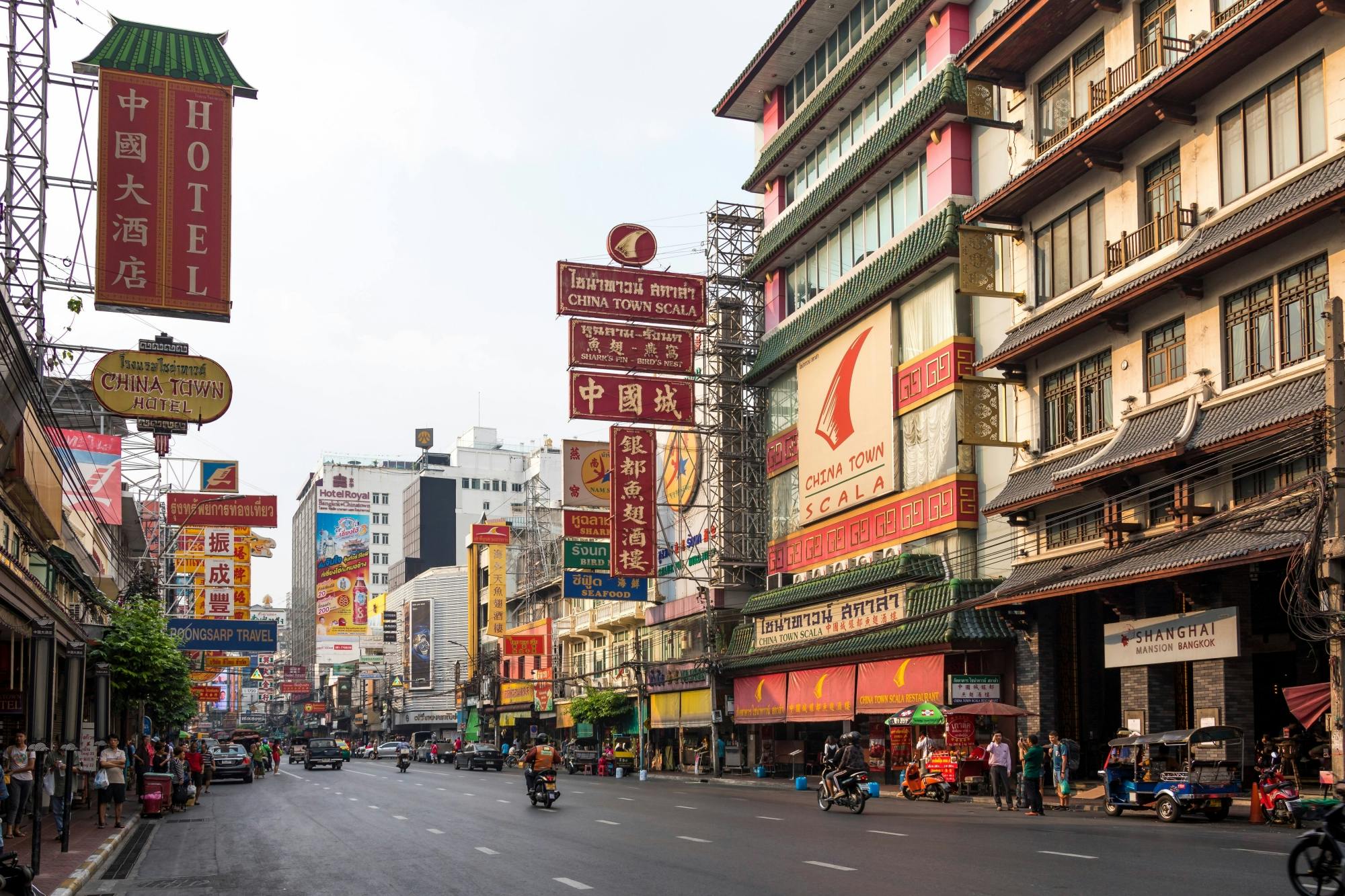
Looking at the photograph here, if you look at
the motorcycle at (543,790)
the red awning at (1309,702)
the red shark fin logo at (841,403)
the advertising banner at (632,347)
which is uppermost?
the advertising banner at (632,347)

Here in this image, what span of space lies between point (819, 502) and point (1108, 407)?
16842 mm

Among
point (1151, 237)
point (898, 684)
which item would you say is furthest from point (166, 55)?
point (898, 684)

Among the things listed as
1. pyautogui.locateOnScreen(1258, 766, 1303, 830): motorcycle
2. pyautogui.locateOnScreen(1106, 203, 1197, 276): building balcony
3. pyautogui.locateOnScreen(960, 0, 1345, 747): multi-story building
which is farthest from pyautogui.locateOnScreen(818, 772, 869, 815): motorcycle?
pyautogui.locateOnScreen(1106, 203, 1197, 276): building balcony

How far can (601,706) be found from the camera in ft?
245

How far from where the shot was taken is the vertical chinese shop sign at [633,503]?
5300 cm

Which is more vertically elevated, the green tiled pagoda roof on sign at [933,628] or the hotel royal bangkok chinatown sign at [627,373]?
the hotel royal bangkok chinatown sign at [627,373]

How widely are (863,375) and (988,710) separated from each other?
1448 cm

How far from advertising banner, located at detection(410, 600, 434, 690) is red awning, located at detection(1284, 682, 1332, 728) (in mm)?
122345

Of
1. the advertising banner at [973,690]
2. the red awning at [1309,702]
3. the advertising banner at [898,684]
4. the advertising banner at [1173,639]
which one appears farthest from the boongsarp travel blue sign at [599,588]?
the red awning at [1309,702]

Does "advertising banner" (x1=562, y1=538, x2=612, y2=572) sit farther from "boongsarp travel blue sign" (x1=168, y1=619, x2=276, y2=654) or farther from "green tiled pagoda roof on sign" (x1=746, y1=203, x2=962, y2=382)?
"boongsarp travel blue sign" (x1=168, y1=619, x2=276, y2=654)

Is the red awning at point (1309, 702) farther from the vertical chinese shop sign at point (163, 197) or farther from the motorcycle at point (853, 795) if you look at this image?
the vertical chinese shop sign at point (163, 197)

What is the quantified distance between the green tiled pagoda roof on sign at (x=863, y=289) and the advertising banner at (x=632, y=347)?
3642mm

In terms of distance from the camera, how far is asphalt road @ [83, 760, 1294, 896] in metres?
15.0

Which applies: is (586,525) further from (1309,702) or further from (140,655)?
(1309,702)
